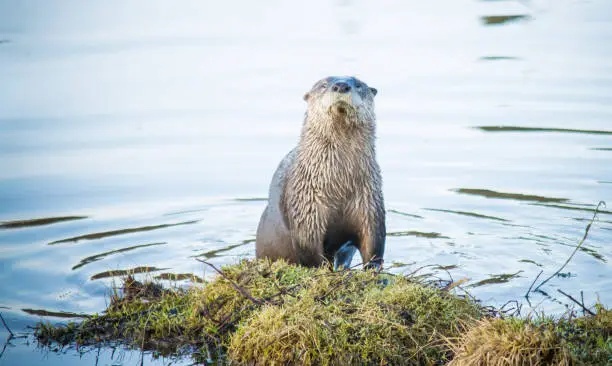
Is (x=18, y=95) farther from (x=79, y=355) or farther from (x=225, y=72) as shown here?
(x=79, y=355)

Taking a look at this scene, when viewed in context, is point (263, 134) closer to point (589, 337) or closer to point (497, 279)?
point (497, 279)

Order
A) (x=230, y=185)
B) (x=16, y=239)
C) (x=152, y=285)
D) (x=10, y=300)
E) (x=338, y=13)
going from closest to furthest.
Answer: (x=152, y=285), (x=10, y=300), (x=16, y=239), (x=230, y=185), (x=338, y=13)

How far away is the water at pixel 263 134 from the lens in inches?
275

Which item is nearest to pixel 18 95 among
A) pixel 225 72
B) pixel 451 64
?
pixel 225 72

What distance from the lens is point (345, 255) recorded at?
6.71 m

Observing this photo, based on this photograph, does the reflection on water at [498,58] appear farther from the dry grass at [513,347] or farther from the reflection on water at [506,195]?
the dry grass at [513,347]

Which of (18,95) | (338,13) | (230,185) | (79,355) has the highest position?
(338,13)

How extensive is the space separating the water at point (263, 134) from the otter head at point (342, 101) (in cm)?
113

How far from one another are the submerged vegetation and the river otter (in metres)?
0.53

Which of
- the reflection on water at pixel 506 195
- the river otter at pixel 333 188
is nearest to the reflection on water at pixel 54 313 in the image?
the river otter at pixel 333 188

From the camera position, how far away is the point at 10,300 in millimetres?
6324

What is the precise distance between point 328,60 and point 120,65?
255 centimetres

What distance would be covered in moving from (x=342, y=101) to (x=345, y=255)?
3.86ft

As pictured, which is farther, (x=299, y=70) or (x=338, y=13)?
(x=338, y=13)
